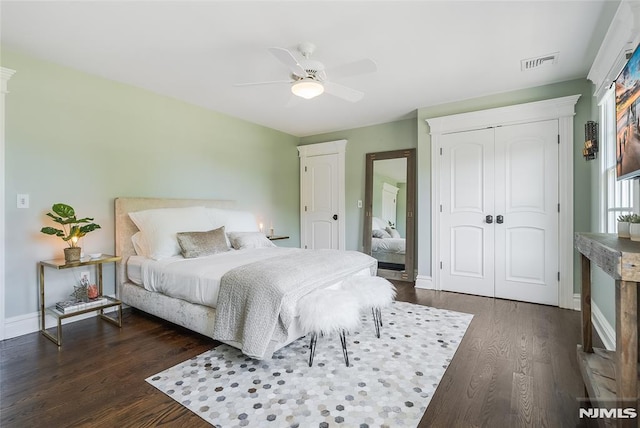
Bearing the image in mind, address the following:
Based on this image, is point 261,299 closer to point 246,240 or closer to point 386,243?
point 246,240

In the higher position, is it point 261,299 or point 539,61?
point 539,61

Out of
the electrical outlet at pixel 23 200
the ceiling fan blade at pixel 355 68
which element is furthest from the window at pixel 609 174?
the electrical outlet at pixel 23 200

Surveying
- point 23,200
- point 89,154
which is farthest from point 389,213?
point 23,200

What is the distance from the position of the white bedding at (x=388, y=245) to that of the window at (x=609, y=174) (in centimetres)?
229

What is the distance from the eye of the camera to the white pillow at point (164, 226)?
9.70 feet

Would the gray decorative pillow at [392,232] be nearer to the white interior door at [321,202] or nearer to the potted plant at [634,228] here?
the white interior door at [321,202]

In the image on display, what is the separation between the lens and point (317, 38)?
235cm

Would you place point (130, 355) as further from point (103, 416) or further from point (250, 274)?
point (250, 274)

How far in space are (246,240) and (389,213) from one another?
90.7 inches

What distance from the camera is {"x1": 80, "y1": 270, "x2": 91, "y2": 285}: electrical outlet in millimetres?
2877

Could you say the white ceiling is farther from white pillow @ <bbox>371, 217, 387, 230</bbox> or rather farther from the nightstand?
white pillow @ <bbox>371, 217, 387, 230</bbox>

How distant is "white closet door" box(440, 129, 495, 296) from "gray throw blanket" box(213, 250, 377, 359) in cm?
216

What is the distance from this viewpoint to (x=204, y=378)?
1897 millimetres

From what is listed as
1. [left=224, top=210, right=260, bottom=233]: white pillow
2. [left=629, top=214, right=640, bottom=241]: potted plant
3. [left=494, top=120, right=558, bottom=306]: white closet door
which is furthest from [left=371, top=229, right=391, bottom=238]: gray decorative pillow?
[left=629, top=214, right=640, bottom=241]: potted plant
